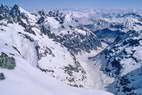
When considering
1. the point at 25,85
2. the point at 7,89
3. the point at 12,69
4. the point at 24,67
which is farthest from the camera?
the point at 24,67

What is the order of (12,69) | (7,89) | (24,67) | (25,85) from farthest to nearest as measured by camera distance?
(24,67) < (12,69) < (25,85) < (7,89)

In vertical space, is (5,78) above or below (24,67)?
below

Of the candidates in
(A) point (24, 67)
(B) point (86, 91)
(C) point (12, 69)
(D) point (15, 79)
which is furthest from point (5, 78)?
(B) point (86, 91)

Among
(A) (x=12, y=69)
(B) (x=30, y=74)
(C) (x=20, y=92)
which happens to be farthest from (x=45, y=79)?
(C) (x=20, y=92)

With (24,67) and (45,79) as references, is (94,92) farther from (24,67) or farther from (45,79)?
(24,67)

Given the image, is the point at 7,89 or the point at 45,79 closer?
the point at 7,89

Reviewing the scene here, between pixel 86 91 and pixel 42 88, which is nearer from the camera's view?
pixel 42 88

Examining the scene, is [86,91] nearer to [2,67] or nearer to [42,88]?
[42,88]

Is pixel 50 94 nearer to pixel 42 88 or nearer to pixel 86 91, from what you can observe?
pixel 42 88

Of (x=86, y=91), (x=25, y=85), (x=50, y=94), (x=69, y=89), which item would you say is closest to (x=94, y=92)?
(x=86, y=91)
